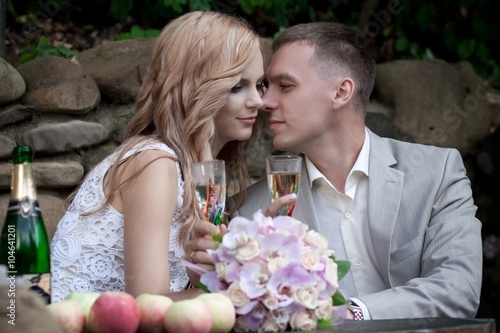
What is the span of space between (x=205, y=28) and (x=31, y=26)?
6.56 ft

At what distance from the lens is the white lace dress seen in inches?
117

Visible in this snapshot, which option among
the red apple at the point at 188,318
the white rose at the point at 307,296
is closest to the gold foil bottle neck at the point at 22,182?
the red apple at the point at 188,318

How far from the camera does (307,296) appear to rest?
6.40ft

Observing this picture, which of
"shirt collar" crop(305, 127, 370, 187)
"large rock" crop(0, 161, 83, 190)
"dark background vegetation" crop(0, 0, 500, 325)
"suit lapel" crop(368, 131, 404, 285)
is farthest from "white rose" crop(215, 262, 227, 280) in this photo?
"dark background vegetation" crop(0, 0, 500, 325)

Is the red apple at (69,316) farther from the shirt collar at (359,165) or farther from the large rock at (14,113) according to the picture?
the large rock at (14,113)

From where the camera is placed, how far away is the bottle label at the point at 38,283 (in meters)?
1.93

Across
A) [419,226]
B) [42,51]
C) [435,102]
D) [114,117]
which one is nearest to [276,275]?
[419,226]

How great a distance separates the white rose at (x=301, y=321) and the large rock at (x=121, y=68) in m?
2.26

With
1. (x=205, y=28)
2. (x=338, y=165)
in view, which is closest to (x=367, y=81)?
(x=338, y=165)

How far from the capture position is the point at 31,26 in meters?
4.80

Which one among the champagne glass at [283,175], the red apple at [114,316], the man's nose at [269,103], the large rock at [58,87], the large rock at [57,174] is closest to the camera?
the red apple at [114,316]

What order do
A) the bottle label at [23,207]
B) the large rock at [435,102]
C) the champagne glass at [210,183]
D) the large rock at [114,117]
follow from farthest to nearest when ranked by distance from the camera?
the large rock at [435,102] < the large rock at [114,117] < the champagne glass at [210,183] < the bottle label at [23,207]

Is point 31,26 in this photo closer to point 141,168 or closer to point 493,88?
point 141,168

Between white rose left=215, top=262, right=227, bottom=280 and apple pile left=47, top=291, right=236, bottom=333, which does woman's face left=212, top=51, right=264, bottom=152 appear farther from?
apple pile left=47, top=291, right=236, bottom=333
